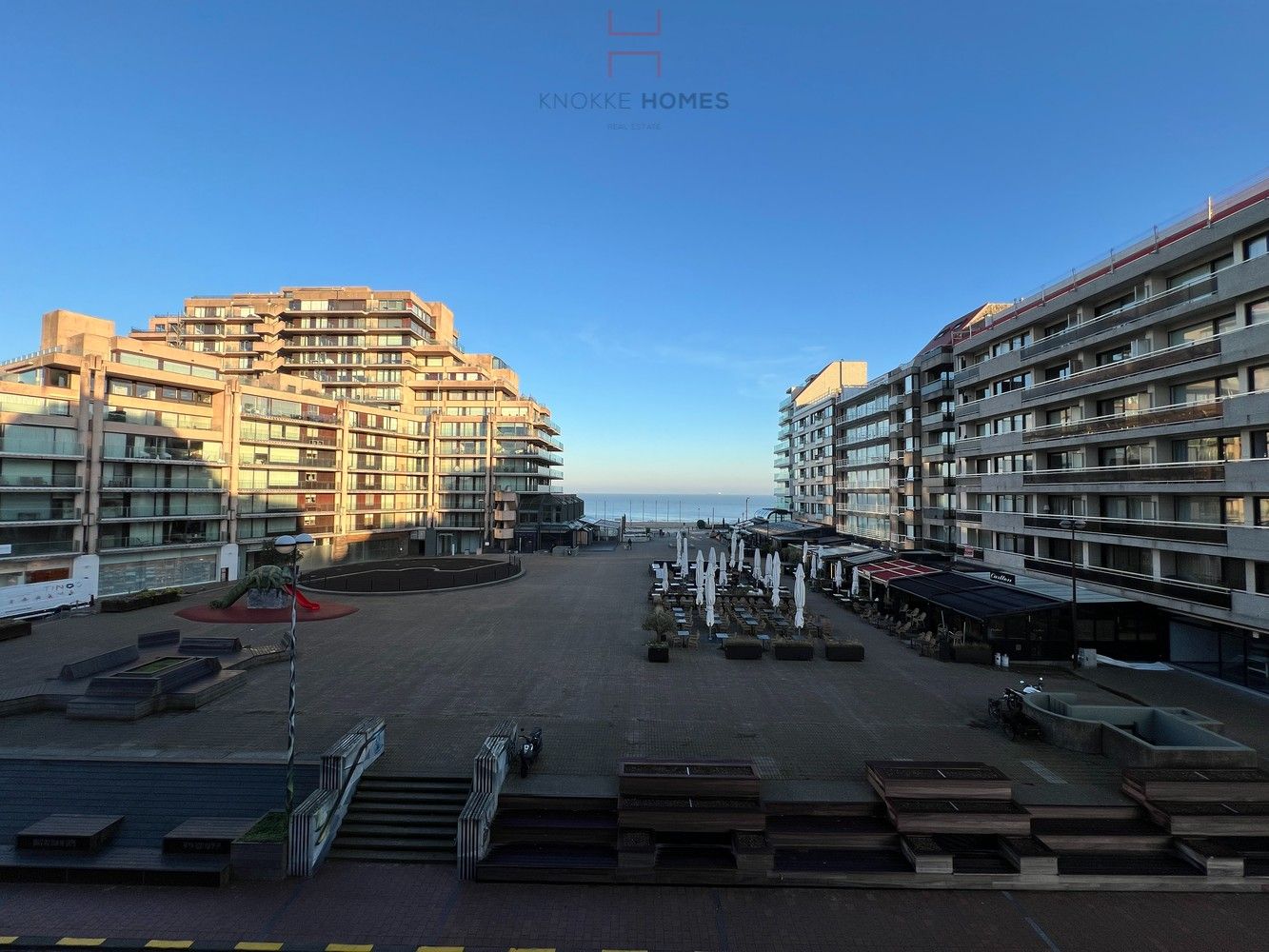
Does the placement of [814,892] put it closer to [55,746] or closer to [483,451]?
[55,746]

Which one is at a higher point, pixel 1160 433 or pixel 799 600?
pixel 1160 433

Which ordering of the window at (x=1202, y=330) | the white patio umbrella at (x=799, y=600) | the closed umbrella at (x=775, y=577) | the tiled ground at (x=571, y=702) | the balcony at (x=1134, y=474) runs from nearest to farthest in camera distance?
the tiled ground at (x=571, y=702), the window at (x=1202, y=330), the balcony at (x=1134, y=474), the white patio umbrella at (x=799, y=600), the closed umbrella at (x=775, y=577)

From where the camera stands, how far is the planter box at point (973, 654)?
915 inches

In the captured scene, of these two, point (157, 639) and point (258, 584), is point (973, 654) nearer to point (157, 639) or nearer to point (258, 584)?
point (157, 639)

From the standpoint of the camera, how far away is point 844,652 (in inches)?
902

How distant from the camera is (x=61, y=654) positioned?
2308cm

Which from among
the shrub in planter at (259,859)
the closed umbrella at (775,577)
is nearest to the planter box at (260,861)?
the shrub in planter at (259,859)

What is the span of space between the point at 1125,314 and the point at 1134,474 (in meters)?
7.04

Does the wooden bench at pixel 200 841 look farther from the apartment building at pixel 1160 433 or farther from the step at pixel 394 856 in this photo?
the apartment building at pixel 1160 433

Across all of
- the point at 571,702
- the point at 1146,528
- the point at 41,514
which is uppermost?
the point at 41,514

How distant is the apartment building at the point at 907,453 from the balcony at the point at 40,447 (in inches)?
2271

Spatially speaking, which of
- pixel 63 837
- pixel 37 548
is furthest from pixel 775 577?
pixel 37 548

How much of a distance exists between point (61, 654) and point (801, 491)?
7376cm

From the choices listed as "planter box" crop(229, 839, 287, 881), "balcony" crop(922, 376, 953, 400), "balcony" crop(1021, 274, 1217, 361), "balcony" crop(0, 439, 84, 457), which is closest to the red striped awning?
"balcony" crop(1021, 274, 1217, 361)
